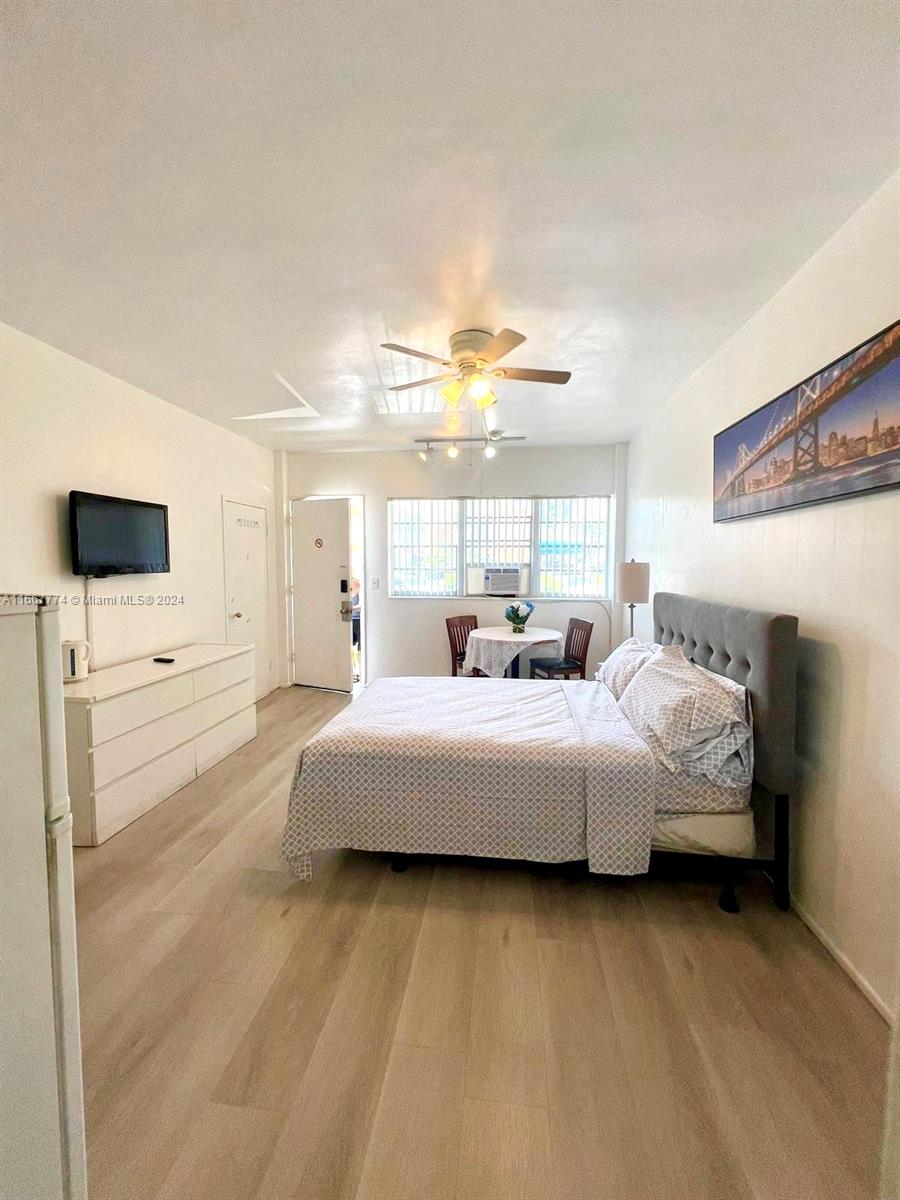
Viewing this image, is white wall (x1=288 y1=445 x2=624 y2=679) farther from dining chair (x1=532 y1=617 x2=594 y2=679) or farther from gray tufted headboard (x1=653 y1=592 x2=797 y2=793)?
gray tufted headboard (x1=653 y1=592 x2=797 y2=793)

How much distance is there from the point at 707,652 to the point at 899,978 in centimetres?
210

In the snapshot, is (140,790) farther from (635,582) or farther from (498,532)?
(498,532)

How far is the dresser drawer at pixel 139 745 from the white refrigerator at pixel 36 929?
1912 millimetres

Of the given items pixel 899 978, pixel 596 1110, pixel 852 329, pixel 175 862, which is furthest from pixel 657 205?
pixel 175 862

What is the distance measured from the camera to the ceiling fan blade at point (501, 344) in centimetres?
214

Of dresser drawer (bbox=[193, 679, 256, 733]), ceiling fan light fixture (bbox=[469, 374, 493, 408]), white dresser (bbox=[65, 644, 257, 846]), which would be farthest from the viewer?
dresser drawer (bbox=[193, 679, 256, 733])

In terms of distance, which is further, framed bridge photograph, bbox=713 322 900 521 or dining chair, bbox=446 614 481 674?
dining chair, bbox=446 614 481 674

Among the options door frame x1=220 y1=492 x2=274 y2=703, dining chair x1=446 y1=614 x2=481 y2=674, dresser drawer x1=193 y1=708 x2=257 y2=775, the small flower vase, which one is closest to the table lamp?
the small flower vase

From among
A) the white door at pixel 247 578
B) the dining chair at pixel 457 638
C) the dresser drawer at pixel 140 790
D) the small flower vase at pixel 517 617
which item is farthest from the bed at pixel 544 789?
the dining chair at pixel 457 638

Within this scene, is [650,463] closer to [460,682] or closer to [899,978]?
[460,682]

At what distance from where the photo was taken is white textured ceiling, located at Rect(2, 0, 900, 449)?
1.11 meters

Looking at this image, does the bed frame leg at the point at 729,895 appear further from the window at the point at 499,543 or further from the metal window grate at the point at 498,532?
the metal window grate at the point at 498,532

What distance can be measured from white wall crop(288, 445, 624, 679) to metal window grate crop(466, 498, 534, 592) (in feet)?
0.45

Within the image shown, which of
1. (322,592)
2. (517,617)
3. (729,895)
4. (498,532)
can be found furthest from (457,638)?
(729,895)
